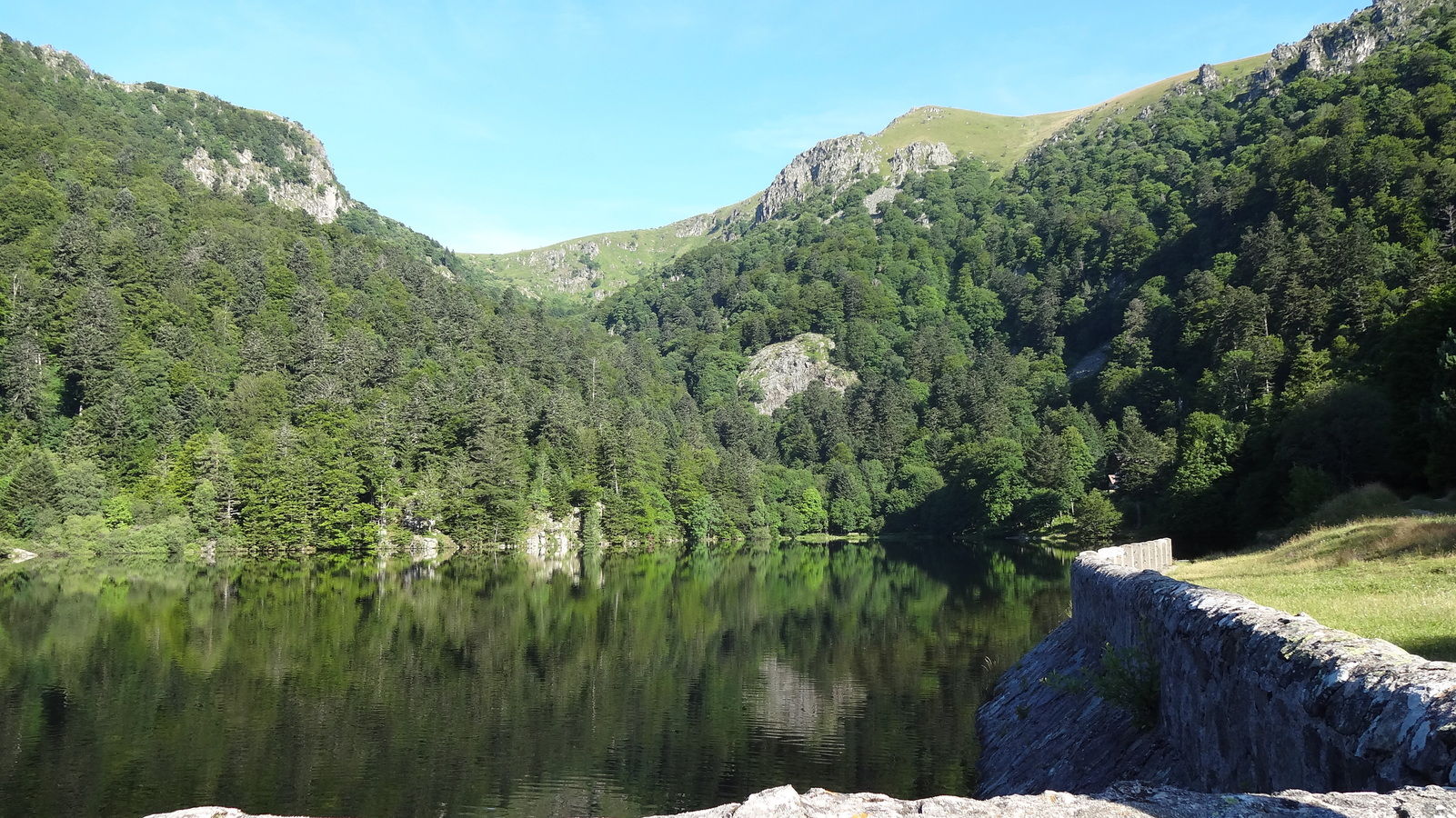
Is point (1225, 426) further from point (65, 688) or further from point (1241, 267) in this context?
point (65, 688)

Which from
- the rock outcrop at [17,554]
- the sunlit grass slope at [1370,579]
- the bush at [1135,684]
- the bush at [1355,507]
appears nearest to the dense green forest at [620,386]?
the rock outcrop at [17,554]

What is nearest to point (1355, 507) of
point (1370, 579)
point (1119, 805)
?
point (1370, 579)

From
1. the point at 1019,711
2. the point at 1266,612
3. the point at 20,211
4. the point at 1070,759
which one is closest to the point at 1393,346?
the point at 1019,711

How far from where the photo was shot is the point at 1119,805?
5727mm

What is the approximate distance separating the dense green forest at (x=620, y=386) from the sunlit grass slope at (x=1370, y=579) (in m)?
18.5

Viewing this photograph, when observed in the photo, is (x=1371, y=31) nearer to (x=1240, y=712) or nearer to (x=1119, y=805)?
(x=1240, y=712)

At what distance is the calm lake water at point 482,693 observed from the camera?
72.8 ft

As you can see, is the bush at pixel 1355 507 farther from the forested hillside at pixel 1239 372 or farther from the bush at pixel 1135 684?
the bush at pixel 1135 684

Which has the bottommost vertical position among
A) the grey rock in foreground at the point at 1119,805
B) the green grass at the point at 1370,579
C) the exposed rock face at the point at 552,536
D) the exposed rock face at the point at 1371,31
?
the exposed rock face at the point at 552,536

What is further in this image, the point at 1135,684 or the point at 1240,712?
the point at 1135,684

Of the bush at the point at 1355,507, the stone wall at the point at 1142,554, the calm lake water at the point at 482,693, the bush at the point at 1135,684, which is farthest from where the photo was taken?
the bush at the point at 1355,507

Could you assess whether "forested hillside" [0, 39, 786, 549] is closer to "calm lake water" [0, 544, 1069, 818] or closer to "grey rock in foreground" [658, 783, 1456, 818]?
"calm lake water" [0, 544, 1069, 818]

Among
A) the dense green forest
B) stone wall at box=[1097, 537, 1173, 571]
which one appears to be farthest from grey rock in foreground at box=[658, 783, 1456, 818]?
the dense green forest

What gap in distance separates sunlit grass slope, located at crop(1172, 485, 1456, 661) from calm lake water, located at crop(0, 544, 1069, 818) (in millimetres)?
8544
